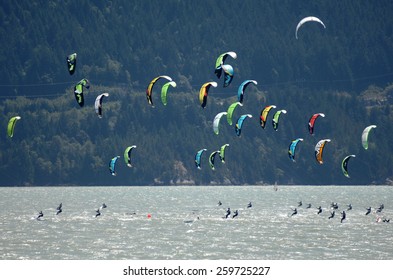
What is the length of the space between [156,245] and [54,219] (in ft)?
106

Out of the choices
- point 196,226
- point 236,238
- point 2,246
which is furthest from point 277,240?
point 2,246

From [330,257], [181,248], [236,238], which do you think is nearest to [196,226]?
[236,238]

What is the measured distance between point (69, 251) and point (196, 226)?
24.8 m

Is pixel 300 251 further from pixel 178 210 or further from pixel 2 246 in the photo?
pixel 178 210

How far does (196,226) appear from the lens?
94.8 meters

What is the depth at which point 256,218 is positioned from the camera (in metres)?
108

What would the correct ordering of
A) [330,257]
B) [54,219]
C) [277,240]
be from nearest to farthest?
[330,257] → [277,240] → [54,219]

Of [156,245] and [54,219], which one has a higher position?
[54,219]

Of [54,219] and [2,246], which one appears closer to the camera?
[2,246]

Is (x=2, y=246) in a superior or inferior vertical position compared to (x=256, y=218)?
inferior

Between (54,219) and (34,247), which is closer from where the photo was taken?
(34,247)

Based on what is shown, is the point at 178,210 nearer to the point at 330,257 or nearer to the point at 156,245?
the point at 156,245

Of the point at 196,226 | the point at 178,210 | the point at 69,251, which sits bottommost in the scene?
the point at 69,251

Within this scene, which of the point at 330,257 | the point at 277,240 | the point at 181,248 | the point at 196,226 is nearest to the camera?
the point at 330,257
